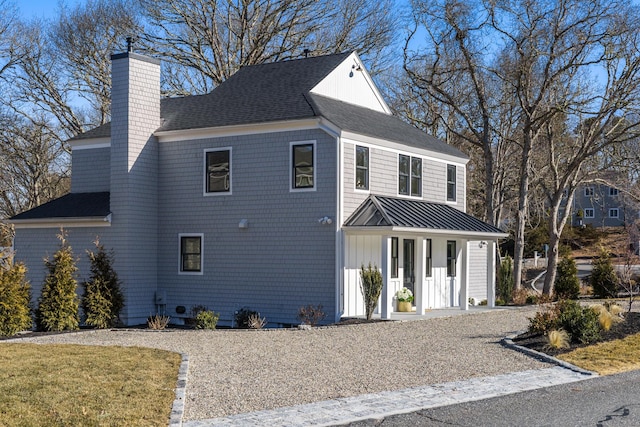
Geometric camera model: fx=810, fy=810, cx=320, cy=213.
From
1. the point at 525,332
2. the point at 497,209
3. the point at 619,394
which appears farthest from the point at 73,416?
the point at 497,209

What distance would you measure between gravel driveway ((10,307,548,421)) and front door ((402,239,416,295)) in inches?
142

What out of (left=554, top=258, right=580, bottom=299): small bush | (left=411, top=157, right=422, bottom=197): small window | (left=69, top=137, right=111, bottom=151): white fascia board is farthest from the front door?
(left=69, top=137, right=111, bottom=151): white fascia board

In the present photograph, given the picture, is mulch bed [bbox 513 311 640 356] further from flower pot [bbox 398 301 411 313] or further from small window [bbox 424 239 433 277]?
small window [bbox 424 239 433 277]

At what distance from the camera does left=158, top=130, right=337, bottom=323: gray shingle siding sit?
2166cm

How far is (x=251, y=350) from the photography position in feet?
48.4

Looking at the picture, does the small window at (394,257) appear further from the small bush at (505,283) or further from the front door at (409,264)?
the small bush at (505,283)

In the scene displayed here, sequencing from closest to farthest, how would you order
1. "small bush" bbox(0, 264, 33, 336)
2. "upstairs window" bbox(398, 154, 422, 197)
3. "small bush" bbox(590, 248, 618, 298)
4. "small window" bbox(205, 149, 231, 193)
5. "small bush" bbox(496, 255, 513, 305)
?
"small bush" bbox(0, 264, 33, 336), "small window" bbox(205, 149, 231, 193), "upstairs window" bbox(398, 154, 422, 197), "small bush" bbox(590, 248, 618, 298), "small bush" bbox(496, 255, 513, 305)

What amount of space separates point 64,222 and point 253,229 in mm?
6253

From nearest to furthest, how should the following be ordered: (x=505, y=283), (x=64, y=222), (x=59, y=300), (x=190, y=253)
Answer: (x=59, y=300), (x=190, y=253), (x=64, y=222), (x=505, y=283)

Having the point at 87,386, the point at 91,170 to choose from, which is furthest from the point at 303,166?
the point at 87,386

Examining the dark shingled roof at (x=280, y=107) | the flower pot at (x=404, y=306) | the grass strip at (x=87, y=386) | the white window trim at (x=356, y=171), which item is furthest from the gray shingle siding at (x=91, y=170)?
the grass strip at (x=87, y=386)

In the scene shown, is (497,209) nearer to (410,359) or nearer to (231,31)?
(231,31)

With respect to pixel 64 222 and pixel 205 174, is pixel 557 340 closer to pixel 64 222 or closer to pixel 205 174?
pixel 205 174

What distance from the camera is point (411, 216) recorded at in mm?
22312
